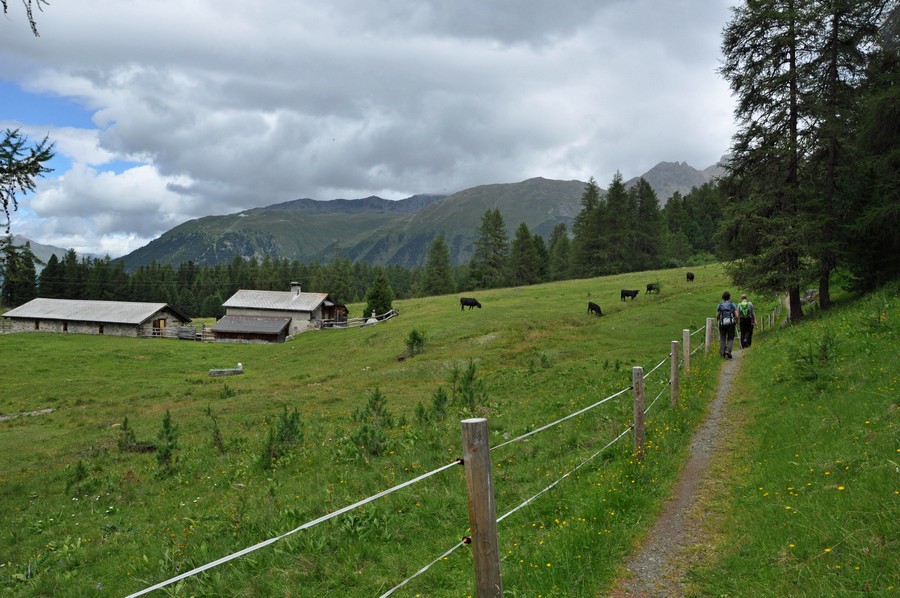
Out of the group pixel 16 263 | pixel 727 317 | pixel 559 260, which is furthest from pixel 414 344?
pixel 559 260

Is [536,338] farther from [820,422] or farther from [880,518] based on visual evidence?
[880,518]

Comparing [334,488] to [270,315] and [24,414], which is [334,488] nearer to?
[24,414]

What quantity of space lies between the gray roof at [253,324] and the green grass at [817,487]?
7061 cm

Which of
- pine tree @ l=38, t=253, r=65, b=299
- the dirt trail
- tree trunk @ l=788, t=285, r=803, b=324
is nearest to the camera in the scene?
the dirt trail

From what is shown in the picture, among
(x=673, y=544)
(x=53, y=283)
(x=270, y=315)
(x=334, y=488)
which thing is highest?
(x=53, y=283)

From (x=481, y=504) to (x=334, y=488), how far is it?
6.60 meters

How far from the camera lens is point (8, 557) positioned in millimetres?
10008

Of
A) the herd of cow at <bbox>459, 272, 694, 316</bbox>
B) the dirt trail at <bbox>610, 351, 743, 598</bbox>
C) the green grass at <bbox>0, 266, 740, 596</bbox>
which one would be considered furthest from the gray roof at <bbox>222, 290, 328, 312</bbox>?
the dirt trail at <bbox>610, 351, 743, 598</bbox>

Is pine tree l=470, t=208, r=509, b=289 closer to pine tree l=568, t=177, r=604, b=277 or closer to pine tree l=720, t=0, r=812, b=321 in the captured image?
pine tree l=568, t=177, r=604, b=277

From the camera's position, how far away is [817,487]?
265 inches

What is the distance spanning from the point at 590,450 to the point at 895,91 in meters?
19.7

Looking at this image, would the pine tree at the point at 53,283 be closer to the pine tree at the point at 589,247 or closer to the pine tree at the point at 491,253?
the pine tree at the point at 491,253

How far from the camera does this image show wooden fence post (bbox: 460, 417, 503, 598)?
4.30 meters

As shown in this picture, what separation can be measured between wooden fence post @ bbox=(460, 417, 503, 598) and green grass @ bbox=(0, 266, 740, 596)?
126 centimetres
